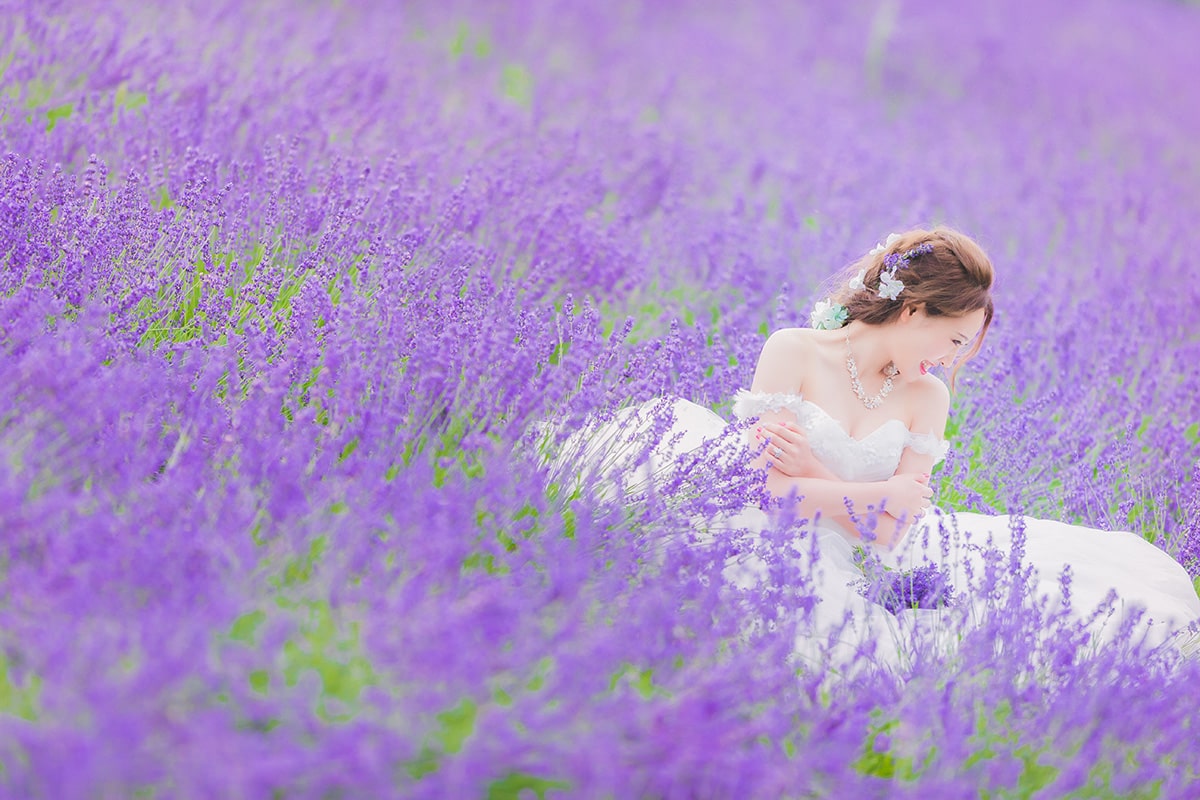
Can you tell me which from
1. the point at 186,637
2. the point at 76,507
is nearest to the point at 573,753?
the point at 186,637

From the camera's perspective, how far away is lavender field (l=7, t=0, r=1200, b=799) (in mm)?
1313

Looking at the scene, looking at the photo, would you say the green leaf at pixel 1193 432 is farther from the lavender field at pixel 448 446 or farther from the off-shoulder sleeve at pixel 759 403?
the off-shoulder sleeve at pixel 759 403

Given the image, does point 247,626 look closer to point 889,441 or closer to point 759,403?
point 759,403

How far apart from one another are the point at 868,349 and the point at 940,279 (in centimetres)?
27

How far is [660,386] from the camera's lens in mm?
2572

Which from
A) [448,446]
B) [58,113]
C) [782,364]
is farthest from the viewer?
[58,113]

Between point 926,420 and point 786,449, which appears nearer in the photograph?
point 786,449

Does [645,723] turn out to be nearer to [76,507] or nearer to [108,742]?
[108,742]

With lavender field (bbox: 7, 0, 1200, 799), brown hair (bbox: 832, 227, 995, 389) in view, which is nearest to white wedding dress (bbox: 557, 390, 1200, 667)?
lavender field (bbox: 7, 0, 1200, 799)

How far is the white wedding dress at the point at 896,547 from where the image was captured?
232 cm

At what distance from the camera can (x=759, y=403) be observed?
8.91 ft

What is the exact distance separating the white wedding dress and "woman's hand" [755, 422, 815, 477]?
6 centimetres

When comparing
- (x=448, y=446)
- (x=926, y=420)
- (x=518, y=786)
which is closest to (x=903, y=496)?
(x=926, y=420)

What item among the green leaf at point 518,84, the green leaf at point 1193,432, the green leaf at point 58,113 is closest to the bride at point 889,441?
the green leaf at point 1193,432
